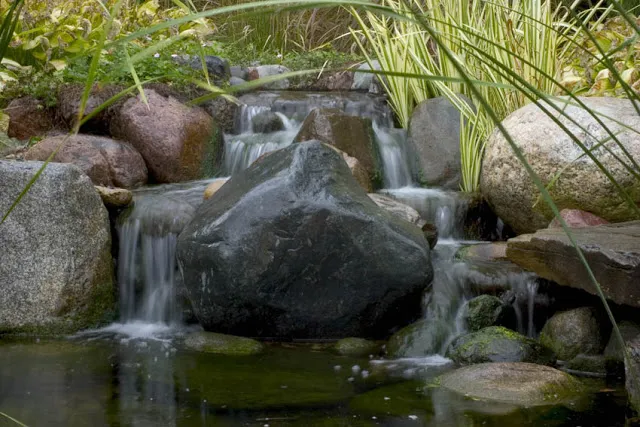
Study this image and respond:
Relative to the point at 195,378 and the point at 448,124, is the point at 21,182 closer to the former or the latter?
the point at 195,378

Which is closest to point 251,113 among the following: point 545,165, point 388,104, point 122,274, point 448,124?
point 388,104

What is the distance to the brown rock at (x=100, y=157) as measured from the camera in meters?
6.83

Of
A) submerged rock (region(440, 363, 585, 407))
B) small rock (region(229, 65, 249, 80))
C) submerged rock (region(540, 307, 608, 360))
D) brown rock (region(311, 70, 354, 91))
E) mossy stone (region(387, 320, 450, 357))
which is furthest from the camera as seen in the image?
brown rock (region(311, 70, 354, 91))

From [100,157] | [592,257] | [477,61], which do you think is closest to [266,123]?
[100,157]

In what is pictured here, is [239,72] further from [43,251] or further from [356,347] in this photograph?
[356,347]

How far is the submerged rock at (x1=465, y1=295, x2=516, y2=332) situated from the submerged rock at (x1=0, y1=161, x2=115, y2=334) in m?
2.55

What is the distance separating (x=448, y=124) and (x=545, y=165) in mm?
1782

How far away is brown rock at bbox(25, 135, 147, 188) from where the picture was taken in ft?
Answer: 22.4

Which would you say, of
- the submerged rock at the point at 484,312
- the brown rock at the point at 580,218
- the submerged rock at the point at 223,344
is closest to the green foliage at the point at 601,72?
the brown rock at the point at 580,218

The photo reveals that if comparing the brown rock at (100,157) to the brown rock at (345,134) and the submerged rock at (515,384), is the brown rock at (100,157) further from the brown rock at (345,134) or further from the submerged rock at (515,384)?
Result: the submerged rock at (515,384)

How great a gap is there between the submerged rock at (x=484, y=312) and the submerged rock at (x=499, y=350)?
0.32 metres

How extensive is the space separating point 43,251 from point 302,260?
1714 millimetres

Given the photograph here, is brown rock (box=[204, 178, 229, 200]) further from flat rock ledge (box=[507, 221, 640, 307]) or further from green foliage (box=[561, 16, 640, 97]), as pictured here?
green foliage (box=[561, 16, 640, 97])

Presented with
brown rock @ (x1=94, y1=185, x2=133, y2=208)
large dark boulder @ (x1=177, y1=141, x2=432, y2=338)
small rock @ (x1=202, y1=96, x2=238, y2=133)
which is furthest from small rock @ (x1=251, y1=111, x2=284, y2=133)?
large dark boulder @ (x1=177, y1=141, x2=432, y2=338)
